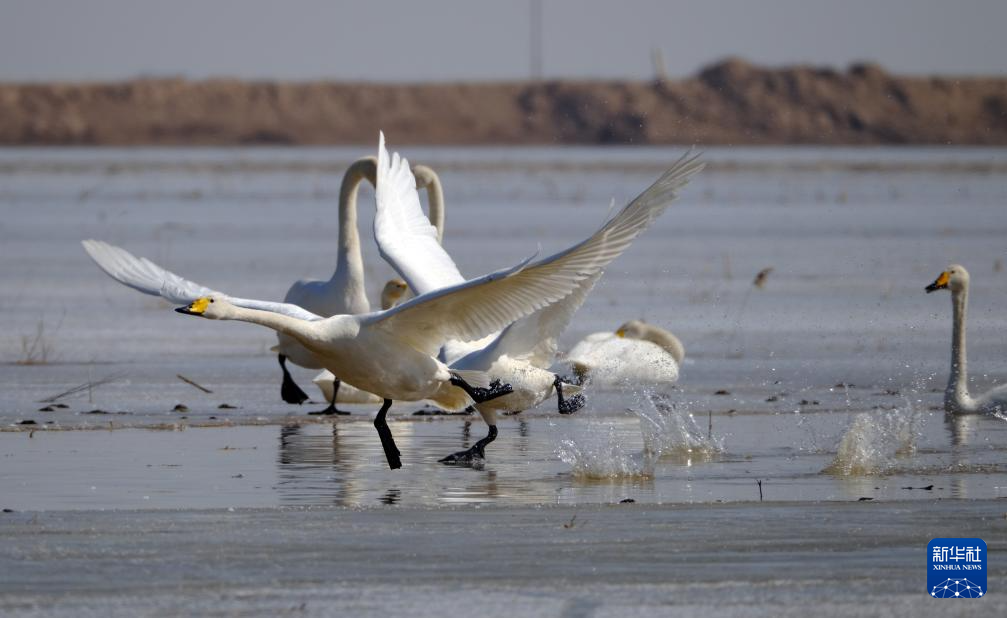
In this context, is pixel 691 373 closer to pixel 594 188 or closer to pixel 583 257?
pixel 583 257

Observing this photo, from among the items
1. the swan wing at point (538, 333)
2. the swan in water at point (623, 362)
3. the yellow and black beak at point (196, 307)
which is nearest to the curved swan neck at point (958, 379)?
the swan in water at point (623, 362)

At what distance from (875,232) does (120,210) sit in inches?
480

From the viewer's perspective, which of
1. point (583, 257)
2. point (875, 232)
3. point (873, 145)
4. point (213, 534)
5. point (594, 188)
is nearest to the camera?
point (213, 534)

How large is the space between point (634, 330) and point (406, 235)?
7.38ft

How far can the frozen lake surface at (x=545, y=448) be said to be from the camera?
18.4ft

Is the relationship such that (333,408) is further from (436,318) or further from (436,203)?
(436,203)

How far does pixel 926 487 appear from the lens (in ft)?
23.8

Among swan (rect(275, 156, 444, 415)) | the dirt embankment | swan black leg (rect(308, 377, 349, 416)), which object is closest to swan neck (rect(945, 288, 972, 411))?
swan (rect(275, 156, 444, 415))

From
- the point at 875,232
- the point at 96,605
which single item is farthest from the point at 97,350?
the point at 875,232

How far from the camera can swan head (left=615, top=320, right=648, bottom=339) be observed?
38.2 feet

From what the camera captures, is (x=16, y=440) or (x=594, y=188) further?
(x=594, y=188)

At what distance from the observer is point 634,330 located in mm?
11805

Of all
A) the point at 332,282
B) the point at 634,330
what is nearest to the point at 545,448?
the point at 332,282

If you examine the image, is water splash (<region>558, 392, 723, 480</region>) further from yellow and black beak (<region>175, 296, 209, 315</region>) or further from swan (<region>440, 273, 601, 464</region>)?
yellow and black beak (<region>175, 296, 209, 315</region>)
